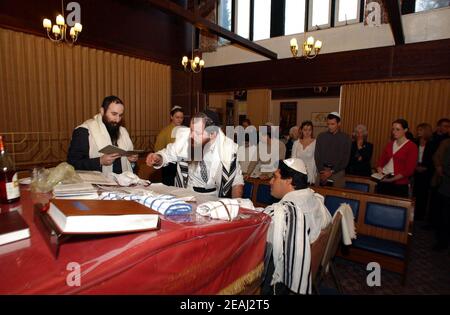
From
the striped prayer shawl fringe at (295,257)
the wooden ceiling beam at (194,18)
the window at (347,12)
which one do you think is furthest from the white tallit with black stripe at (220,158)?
the window at (347,12)

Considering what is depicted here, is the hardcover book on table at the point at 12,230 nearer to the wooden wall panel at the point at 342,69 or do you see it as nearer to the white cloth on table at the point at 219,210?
the white cloth on table at the point at 219,210

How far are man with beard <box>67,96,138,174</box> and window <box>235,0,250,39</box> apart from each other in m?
6.48

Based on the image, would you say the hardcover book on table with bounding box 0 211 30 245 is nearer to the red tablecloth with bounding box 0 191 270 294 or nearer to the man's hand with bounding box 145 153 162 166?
the red tablecloth with bounding box 0 191 270 294

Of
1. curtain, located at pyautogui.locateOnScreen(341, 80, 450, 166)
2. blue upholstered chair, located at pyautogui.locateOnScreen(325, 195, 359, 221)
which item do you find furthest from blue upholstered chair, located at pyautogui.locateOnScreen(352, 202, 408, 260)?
curtain, located at pyautogui.locateOnScreen(341, 80, 450, 166)

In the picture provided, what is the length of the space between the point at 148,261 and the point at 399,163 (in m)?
3.99

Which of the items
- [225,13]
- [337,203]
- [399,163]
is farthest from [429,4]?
[337,203]

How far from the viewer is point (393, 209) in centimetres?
290

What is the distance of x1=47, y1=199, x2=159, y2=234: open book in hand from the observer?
2.13ft

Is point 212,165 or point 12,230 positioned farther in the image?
point 212,165

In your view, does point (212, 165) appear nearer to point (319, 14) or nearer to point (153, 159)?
point (153, 159)

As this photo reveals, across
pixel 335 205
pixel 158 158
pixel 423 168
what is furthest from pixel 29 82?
pixel 423 168

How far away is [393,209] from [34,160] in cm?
633

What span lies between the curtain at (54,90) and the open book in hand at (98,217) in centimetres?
582

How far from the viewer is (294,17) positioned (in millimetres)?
7059
